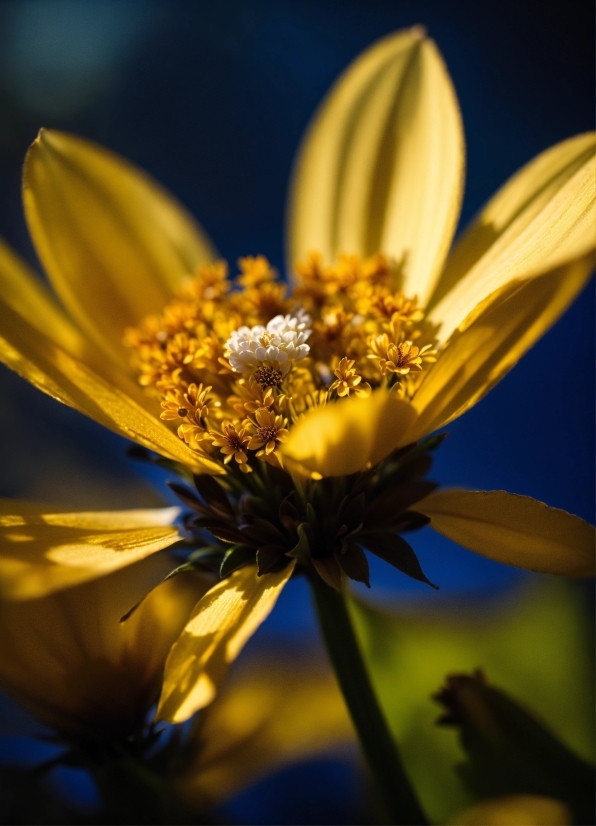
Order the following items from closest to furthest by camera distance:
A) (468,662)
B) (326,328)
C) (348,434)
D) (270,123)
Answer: (348,434) < (326,328) < (468,662) < (270,123)

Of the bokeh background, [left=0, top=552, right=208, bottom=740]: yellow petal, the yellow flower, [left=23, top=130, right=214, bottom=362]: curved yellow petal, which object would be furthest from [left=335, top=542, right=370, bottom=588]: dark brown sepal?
the bokeh background

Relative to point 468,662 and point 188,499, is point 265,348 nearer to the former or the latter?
Answer: point 188,499

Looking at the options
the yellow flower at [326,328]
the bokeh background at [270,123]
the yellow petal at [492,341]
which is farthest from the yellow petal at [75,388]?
the bokeh background at [270,123]

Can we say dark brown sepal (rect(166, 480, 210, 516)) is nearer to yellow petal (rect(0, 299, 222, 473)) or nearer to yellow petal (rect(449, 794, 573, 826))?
yellow petal (rect(0, 299, 222, 473))

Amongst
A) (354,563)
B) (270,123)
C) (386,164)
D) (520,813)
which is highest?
(270,123)

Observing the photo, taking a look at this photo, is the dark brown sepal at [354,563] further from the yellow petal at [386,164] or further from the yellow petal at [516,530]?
the yellow petal at [386,164]

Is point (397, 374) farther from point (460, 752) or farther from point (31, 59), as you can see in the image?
point (31, 59)

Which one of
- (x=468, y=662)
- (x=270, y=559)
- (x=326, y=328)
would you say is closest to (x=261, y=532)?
(x=270, y=559)

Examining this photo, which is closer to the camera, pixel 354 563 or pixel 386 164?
pixel 354 563
